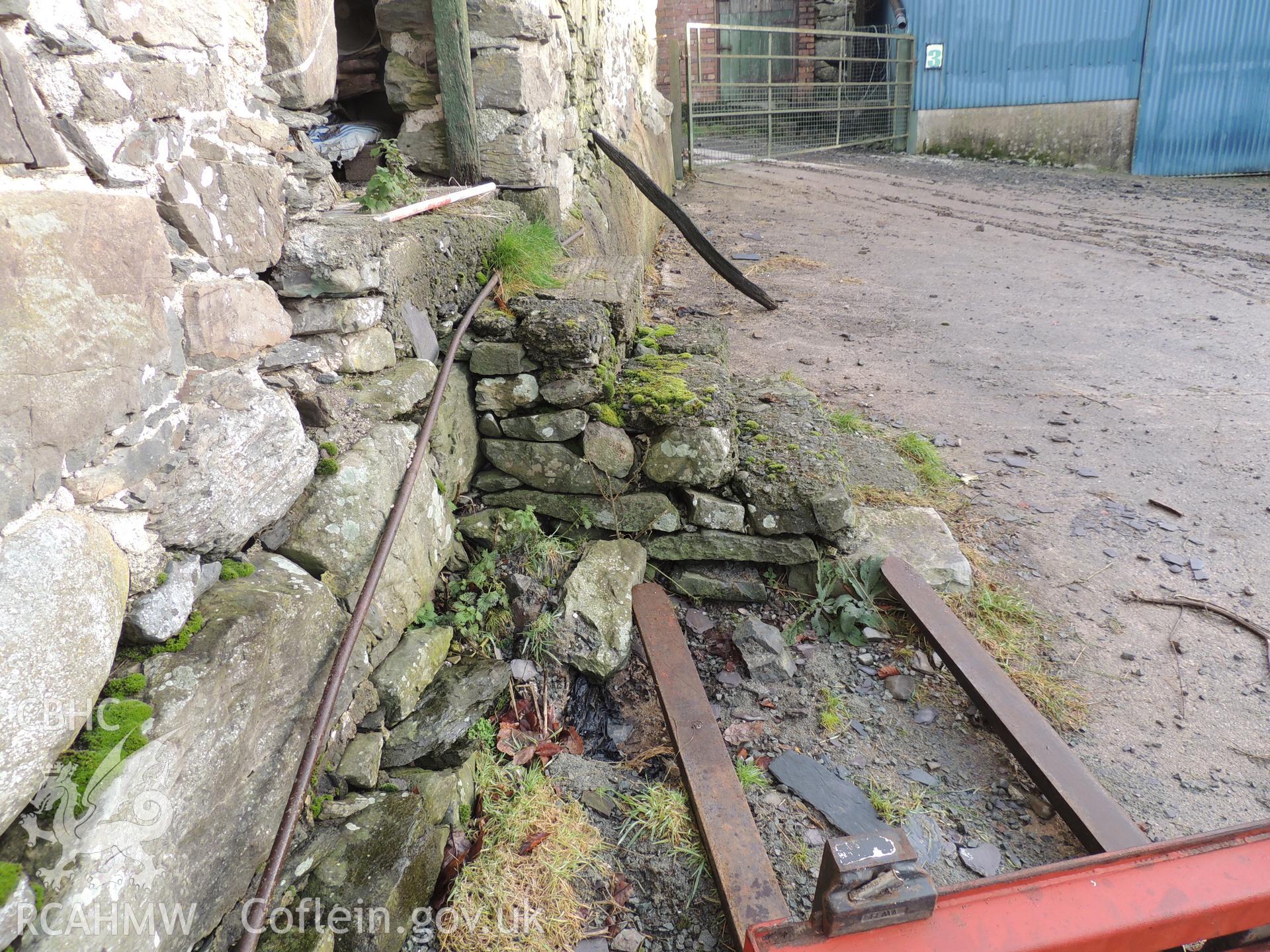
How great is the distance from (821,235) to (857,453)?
469cm

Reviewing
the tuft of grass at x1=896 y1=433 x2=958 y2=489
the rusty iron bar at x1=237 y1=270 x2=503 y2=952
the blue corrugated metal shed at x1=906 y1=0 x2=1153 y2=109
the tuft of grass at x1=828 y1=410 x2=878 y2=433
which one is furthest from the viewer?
the blue corrugated metal shed at x1=906 y1=0 x2=1153 y2=109

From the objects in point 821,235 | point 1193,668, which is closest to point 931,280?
point 821,235

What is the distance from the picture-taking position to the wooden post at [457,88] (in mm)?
2984

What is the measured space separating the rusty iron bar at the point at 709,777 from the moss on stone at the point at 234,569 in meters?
1.22

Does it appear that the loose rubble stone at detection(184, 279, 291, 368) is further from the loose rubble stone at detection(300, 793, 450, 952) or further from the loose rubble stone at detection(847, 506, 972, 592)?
the loose rubble stone at detection(847, 506, 972, 592)

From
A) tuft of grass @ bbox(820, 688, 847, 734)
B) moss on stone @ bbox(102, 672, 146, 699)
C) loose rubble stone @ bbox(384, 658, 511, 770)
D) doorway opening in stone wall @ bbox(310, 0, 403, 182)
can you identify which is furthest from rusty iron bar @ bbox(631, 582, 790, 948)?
doorway opening in stone wall @ bbox(310, 0, 403, 182)

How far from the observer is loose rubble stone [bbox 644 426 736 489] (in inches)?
110

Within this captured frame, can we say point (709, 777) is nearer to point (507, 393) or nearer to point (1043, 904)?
point (1043, 904)

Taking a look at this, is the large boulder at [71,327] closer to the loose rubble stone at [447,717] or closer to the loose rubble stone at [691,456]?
the loose rubble stone at [447,717]

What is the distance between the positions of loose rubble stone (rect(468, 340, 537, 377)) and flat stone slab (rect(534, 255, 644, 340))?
11.5 inches

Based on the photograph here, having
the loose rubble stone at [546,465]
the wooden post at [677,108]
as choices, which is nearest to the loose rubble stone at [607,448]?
the loose rubble stone at [546,465]

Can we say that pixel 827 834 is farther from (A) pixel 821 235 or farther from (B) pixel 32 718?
(A) pixel 821 235

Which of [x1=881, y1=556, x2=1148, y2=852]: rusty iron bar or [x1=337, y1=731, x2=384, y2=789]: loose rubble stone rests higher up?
[x1=337, y1=731, x2=384, y2=789]: loose rubble stone

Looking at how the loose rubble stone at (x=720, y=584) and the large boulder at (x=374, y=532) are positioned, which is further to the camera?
the loose rubble stone at (x=720, y=584)
